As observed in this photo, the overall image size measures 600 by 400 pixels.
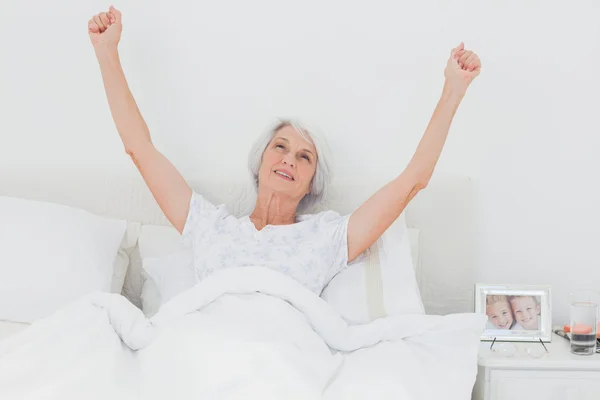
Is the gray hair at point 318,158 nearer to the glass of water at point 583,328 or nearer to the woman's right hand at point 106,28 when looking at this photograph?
the woman's right hand at point 106,28

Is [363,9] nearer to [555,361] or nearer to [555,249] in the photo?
[555,249]

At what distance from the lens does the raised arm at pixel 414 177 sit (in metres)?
2.01

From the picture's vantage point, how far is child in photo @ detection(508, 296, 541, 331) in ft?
6.95

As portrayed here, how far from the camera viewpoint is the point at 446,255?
230 cm

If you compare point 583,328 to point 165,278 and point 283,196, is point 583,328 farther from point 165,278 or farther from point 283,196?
point 165,278

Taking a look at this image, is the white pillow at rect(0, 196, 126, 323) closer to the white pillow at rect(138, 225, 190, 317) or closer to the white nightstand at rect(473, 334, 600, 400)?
the white pillow at rect(138, 225, 190, 317)

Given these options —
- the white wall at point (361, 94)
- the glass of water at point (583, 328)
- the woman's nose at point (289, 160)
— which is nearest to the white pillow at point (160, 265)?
the white wall at point (361, 94)

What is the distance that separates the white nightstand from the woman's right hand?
140 centimetres

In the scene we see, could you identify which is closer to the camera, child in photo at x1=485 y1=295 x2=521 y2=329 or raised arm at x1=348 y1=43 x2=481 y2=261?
raised arm at x1=348 y1=43 x2=481 y2=261

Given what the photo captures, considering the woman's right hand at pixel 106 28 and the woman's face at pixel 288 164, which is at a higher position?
the woman's right hand at pixel 106 28

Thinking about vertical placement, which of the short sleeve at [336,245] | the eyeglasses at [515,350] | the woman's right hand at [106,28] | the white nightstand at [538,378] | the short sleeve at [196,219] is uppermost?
the woman's right hand at [106,28]

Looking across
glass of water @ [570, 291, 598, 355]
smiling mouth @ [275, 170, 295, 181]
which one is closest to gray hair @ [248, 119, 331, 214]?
smiling mouth @ [275, 170, 295, 181]

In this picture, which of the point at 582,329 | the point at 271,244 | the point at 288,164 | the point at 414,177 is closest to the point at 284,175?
the point at 288,164

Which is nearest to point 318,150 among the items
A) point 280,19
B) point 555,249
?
point 280,19
